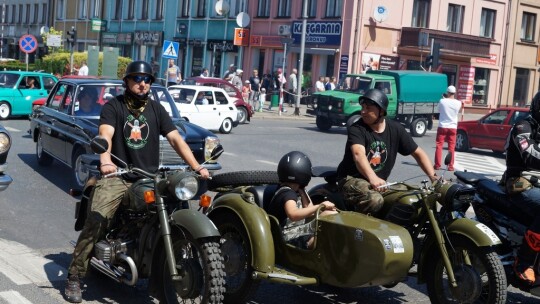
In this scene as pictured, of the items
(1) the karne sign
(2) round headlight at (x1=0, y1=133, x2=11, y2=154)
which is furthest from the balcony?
(2) round headlight at (x1=0, y1=133, x2=11, y2=154)

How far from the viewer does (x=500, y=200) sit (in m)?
6.99

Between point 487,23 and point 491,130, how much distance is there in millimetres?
23388

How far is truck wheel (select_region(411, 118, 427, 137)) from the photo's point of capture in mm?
28219

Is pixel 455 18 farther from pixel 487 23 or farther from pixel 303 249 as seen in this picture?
pixel 303 249

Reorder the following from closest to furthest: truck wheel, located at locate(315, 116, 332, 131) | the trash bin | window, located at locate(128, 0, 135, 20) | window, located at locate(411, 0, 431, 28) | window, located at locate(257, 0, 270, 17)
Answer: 1. truck wheel, located at locate(315, 116, 332, 131)
2. the trash bin
3. window, located at locate(411, 0, 431, 28)
4. window, located at locate(257, 0, 270, 17)
5. window, located at locate(128, 0, 135, 20)

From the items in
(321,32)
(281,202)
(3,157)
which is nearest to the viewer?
(281,202)

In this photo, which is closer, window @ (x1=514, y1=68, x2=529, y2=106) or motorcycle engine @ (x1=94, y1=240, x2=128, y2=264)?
motorcycle engine @ (x1=94, y1=240, x2=128, y2=264)

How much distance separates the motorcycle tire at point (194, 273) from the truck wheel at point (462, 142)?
1843 centimetres

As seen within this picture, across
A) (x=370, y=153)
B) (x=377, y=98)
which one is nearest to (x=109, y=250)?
(x=370, y=153)

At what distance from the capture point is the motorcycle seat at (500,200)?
22.3ft

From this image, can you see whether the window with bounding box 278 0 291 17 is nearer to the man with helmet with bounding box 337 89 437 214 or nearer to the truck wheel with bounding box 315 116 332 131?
the truck wheel with bounding box 315 116 332 131

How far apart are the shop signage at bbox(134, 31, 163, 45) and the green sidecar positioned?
46.0 metres

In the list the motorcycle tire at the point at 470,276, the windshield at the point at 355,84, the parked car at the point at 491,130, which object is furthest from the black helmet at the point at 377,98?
the windshield at the point at 355,84

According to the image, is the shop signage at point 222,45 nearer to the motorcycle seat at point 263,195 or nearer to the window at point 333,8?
the window at point 333,8
